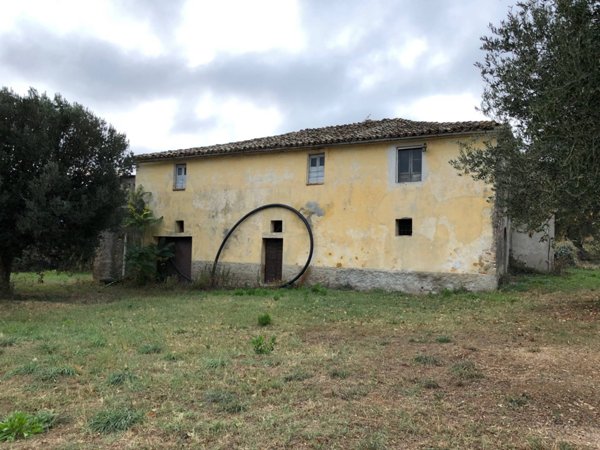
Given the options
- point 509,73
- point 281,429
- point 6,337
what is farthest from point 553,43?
point 6,337

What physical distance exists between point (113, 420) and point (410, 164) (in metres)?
13.8

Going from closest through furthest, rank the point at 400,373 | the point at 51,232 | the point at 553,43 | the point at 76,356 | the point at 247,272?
the point at 400,373 → the point at 76,356 → the point at 553,43 → the point at 51,232 → the point at 247,272

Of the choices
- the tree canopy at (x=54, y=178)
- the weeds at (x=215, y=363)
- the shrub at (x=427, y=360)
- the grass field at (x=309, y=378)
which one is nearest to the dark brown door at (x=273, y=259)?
the tree canopy at (x=54, y=178)

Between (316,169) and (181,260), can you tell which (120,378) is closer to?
(316,169)

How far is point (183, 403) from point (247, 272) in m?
14.1

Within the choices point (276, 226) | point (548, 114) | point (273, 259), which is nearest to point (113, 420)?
point (548, 114)

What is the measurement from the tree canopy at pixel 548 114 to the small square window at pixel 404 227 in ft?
19.3

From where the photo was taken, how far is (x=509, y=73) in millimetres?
8531

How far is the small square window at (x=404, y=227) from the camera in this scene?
54.3 ft

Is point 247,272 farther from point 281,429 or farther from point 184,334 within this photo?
point 281,429

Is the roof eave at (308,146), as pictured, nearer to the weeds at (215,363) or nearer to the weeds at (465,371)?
the weeds at (465,371)

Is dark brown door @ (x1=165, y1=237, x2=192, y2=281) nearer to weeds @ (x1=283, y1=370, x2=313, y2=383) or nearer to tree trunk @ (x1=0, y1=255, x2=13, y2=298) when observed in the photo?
tree trunk @ (x1=0, y1=255, x2=13, y2=298)

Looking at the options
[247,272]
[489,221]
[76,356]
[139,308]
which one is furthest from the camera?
[247,272]

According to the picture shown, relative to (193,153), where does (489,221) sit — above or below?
below
